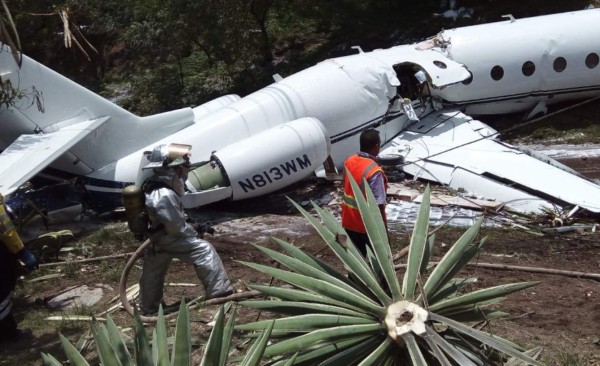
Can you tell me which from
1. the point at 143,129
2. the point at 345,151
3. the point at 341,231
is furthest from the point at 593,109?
the point at 341,231

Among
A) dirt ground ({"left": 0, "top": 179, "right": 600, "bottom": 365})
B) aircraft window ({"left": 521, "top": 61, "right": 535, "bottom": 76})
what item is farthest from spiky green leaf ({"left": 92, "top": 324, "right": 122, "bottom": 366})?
aircraft window ({"left": 521, "top": 61, "right": 535, "bottom": 76})

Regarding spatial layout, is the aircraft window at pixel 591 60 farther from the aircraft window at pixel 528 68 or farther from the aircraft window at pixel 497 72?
the aircraft window at pixel 497 72

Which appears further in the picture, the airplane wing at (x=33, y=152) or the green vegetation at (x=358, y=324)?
the airplane wing at (x=33, y=152)

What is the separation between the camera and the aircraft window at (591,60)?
567 inches

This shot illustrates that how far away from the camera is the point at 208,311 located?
21.5 ft

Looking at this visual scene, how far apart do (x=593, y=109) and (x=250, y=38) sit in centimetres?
1104

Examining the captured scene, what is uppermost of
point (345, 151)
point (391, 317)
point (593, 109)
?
point (391, 317)

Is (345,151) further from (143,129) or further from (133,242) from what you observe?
(133,242)

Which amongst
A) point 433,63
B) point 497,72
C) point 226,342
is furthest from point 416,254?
point 497,72

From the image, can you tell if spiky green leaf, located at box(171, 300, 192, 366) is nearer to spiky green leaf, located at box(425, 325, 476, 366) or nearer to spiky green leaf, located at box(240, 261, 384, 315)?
spiky green leaf, located at box(240, 261, 384, 315)

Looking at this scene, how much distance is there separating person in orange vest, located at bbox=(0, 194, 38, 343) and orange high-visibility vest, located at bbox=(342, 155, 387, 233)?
3121 millimetres

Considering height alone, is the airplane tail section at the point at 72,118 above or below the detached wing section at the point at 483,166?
above

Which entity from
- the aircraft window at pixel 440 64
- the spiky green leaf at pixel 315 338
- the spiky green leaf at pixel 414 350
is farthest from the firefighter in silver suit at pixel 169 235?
the aircraft window at pixel 440 64

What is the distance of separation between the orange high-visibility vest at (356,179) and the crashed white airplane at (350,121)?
13.0 feet
